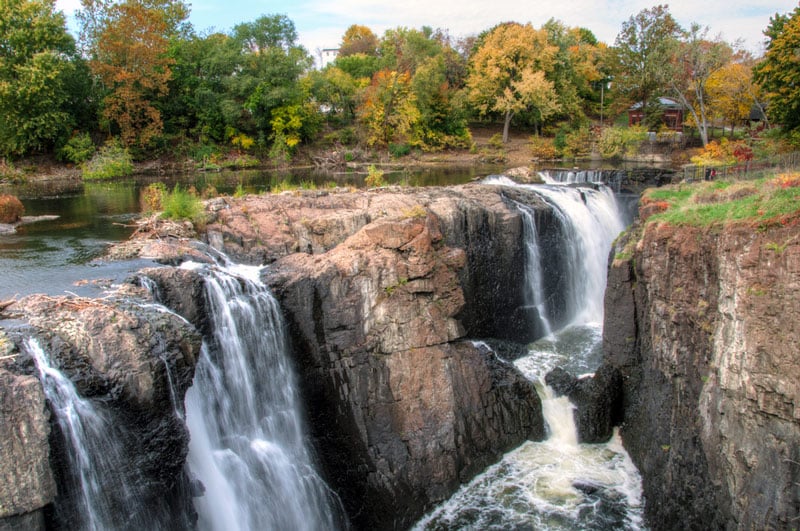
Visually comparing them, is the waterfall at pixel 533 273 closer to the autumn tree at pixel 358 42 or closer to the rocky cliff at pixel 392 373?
the rocky cliff at pixel 392 373

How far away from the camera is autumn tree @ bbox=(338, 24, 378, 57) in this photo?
64.5m

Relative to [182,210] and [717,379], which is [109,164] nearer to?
[182,210]

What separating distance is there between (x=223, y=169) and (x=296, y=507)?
3211 cm

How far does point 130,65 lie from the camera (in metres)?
36.8

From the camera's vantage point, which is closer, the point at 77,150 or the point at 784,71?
the point at 784,71

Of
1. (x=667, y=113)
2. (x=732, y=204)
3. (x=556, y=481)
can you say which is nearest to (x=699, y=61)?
(x=667, y=113)

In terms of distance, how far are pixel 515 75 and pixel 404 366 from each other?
3826cm

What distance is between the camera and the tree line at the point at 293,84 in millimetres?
32531

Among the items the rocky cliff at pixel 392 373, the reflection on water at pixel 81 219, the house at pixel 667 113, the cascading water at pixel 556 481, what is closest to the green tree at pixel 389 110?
the reflection on water at pixel 81 219

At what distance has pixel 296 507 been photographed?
10.6m

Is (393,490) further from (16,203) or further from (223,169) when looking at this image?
(223,169)

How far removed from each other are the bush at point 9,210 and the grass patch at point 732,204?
19.0 metres

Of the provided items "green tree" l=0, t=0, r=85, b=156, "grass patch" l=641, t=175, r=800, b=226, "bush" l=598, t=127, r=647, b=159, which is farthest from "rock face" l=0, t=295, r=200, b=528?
"bush" l=598, t=127, r=647, b=159

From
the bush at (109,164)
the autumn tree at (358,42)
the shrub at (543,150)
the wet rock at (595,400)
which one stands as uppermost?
the autumn tree at (358,42)
